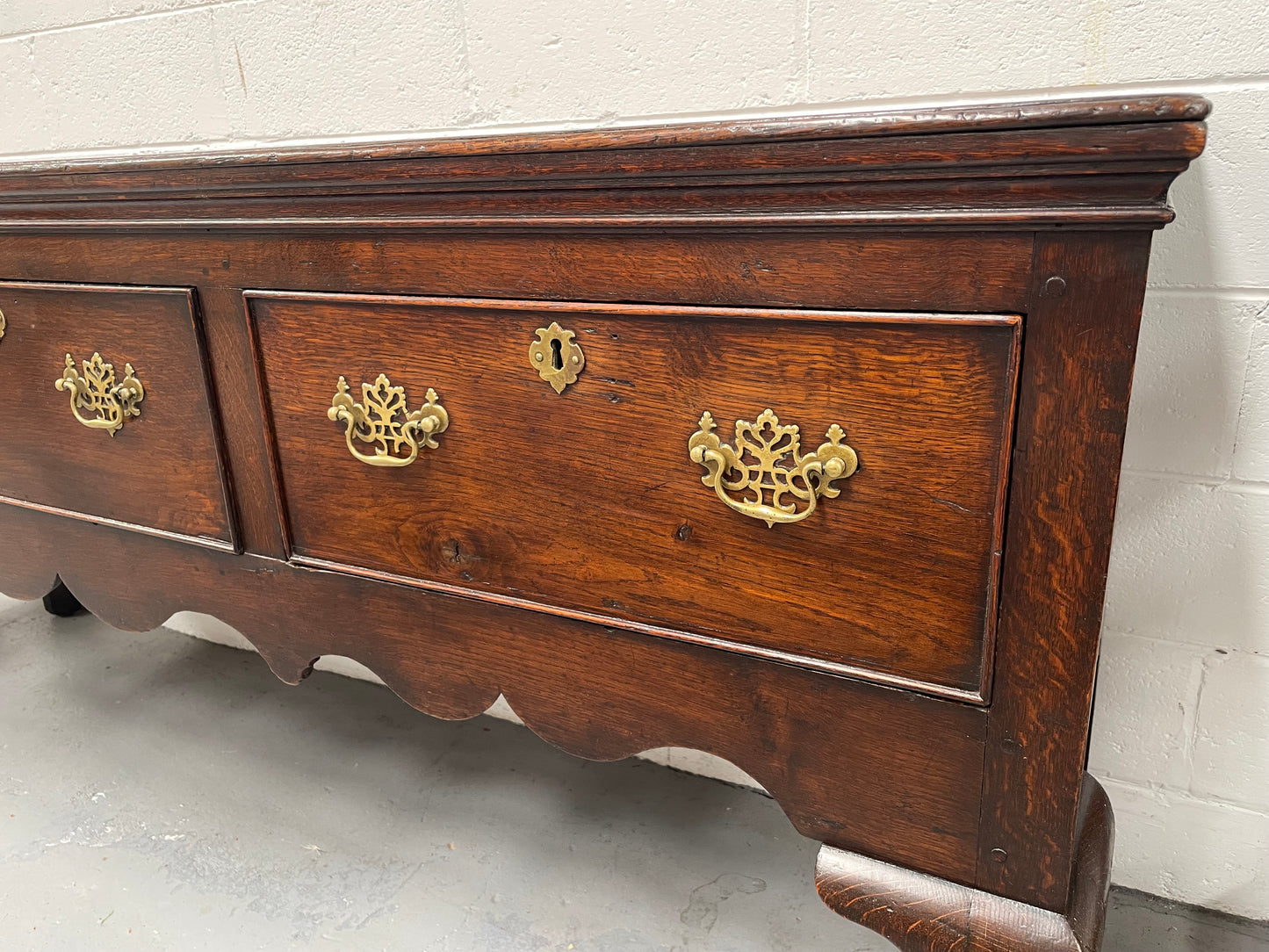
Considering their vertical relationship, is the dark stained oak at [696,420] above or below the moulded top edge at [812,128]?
below

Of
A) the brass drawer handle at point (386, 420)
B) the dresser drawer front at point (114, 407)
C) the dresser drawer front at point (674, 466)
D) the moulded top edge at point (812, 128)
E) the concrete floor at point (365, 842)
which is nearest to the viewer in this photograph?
the moulded top edge at point (812, 128)

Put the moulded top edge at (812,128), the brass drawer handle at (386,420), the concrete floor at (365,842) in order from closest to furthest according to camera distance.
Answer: the moulded top edge at (812,128), the brass drawer handle at (386,420), the concrete floor at (365,842)

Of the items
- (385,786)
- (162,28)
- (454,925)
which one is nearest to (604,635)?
(454,925)

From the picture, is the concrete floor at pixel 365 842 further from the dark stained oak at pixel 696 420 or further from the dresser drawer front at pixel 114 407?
the dresser drawer front at pixel 114 407

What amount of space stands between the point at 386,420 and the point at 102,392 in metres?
0.39

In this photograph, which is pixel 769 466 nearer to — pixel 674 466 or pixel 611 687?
pixel 674 466

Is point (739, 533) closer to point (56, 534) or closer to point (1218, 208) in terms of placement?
point (1218, 208)

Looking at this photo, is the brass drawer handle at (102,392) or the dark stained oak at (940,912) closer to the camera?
the dark stained oak at (940,912)

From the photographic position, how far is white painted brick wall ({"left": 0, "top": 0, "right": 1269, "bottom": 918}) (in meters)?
0.97

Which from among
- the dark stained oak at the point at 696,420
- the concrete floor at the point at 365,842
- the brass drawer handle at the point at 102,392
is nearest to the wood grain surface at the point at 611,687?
the dark stained oak at the point at 696,420

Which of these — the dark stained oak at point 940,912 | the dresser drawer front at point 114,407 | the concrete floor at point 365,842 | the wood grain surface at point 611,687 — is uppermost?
the dresser drawer front at point 114,407

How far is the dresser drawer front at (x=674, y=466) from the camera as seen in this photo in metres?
0.66

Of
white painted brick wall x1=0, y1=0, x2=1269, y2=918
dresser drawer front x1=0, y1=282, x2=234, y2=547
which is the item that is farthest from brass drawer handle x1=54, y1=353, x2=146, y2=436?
white painted brick wall x1=0, y1=0, x2=1269, y2=918

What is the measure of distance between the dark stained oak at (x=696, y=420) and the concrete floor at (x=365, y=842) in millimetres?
344
